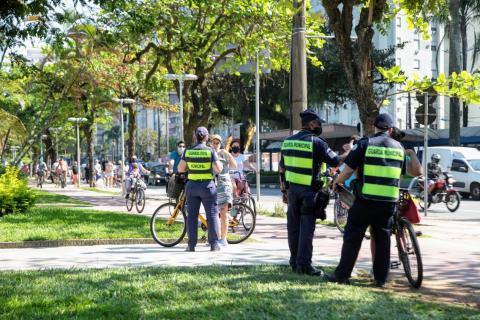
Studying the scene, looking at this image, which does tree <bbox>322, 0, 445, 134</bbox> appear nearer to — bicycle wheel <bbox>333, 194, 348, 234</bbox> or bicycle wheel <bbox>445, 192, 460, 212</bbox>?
bicycle wheel <bbox>333, 194, 348, 234</bbox>

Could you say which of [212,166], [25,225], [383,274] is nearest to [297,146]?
[383,274]

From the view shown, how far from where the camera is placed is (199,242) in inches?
453

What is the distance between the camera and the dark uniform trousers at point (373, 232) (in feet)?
23.0

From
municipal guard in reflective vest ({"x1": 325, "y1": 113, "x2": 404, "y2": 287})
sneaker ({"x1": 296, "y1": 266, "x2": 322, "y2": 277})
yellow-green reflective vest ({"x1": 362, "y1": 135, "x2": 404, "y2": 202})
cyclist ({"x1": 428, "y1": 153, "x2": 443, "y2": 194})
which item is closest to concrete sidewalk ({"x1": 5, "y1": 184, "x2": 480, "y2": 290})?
municipal guard in reflective vest ({"x1": 325, "y1": 113, "x2": 404, "y2": 287})

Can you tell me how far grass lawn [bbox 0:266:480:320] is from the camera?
5484 mm

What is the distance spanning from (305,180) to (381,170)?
104 cm

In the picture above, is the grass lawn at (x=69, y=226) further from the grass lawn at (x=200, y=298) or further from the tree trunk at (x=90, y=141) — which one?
the tree trunk at (x=90, y=141)

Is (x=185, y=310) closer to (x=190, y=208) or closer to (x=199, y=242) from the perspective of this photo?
(x=190, y=208)

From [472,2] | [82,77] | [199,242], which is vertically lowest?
[199,242]

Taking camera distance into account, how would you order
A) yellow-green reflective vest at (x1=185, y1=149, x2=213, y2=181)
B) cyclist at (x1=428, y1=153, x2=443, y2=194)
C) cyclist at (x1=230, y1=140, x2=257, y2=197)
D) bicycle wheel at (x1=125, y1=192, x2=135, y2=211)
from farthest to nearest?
1. cyclist at (x1=428, y1=153, x2=443, y2=194)
2. bicycle wheel at (x1=125, y1=192, x2=135, y2=211)
3. cyclist at (x1=230, y1=140, x2=257, y2=197)
4. yellow-green reflective vest at (x1=185, y1=149, x2=213, y2=181)

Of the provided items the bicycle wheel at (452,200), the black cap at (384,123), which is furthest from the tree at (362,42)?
the bicycle wheel at (452,200)

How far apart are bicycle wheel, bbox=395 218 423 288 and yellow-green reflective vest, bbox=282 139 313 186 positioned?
1.08 meters

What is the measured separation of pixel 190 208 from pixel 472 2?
32.9m

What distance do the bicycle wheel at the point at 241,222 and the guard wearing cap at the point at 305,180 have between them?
3940 millimetres
